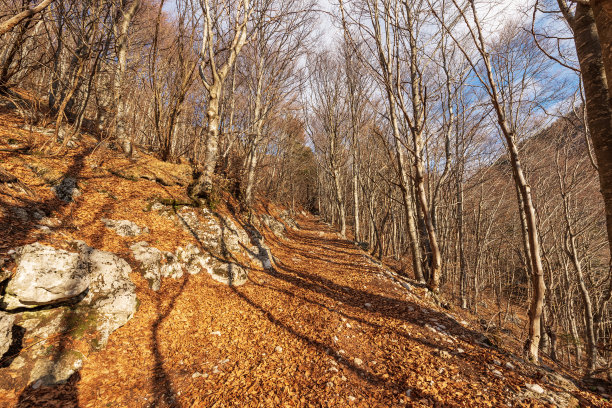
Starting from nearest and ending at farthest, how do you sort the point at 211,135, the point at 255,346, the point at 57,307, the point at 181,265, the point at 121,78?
1. the point at 57,307
2. the point at 255,346
3. the point at 181,265
4. the point at 211,135
5. the point at 121,78

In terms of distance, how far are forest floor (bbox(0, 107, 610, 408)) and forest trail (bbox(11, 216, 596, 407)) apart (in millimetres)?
15

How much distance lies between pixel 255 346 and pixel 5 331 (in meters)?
2.73

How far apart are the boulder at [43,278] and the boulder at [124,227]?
1.36 m

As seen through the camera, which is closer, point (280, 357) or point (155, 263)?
point (280, 357)

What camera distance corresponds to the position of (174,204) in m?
6.01

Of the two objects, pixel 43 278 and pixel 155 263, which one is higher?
pixel 43 278

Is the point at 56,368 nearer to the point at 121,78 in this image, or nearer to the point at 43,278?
the point at 43,278

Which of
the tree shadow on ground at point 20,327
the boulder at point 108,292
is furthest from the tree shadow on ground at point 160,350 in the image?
the tree shadow on ground at point 20,327

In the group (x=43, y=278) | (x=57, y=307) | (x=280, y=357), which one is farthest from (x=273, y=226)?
(x=43, y=278)

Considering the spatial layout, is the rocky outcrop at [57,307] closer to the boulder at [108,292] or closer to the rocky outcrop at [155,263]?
the boulder at [108,292]

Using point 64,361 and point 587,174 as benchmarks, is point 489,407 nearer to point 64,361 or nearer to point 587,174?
point 64,361

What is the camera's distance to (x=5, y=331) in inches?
93.0

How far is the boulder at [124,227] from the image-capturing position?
4.43 meters

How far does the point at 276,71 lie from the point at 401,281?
10704mm
